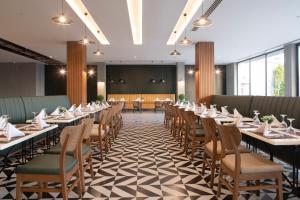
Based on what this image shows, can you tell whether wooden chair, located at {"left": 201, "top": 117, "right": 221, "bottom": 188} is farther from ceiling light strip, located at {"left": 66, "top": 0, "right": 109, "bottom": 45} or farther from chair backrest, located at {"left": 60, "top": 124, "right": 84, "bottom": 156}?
ceiling light strip, located at {"left": 66, "top": 0, "right": 109, "bottom": 45}

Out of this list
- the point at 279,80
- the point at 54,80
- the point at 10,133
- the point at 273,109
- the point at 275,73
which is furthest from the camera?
the point at 54,80

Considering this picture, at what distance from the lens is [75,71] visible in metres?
10.1

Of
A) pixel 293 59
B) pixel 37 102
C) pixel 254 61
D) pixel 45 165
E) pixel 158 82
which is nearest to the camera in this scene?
pixel 45 165

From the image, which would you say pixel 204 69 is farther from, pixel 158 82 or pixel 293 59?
pixel 158 82

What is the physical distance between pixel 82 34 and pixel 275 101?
265 inches

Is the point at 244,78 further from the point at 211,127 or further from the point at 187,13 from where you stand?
the point at 211,127

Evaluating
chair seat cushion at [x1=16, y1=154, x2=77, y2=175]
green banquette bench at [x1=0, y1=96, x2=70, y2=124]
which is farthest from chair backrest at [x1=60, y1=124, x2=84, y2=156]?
green banquette bench at [x1=0, y1=96, x2=70, y2=124]

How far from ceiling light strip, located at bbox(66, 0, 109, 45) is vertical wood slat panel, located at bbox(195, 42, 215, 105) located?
4007 millimetres

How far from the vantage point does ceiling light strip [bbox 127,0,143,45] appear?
21.1ft

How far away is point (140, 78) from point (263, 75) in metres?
8.69

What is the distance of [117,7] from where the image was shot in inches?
249

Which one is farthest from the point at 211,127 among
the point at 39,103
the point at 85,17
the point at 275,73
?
the point at 275,73

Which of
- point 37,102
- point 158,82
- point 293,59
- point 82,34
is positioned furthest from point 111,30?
point 158,82

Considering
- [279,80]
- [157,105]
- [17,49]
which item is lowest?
[157,105]
